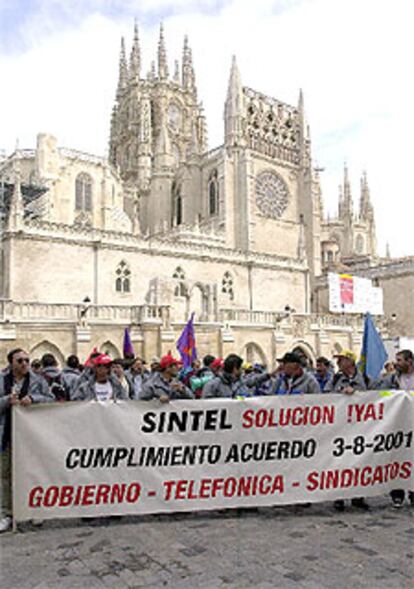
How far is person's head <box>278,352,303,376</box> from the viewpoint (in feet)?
21.2

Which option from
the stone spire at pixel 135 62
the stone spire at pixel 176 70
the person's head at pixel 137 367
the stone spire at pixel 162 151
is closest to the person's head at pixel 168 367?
the person's head at pixel 137 367

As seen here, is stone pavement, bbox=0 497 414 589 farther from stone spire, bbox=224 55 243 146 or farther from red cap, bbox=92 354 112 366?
stone spire, bbox=224 55 243 146

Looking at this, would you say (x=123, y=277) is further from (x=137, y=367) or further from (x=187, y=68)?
(x=187, y=68)

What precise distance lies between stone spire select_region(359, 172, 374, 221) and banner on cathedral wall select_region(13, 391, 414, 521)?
67.2 meters

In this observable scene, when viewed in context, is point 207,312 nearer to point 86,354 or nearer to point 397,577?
point 86,354

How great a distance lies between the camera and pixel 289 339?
3028cm

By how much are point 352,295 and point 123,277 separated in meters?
18.5

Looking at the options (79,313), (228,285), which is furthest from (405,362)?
(228,285)

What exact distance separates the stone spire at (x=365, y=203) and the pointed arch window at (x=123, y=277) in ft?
155

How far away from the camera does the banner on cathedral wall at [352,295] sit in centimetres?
4056

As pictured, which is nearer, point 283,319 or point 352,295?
point 283,319

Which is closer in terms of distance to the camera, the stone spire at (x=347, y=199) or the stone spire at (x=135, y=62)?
the stone spire at (x=135, y=62)

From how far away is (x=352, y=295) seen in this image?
4116cm

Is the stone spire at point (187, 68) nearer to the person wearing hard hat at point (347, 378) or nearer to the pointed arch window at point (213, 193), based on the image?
the pointed arch window at point (213, 193)
